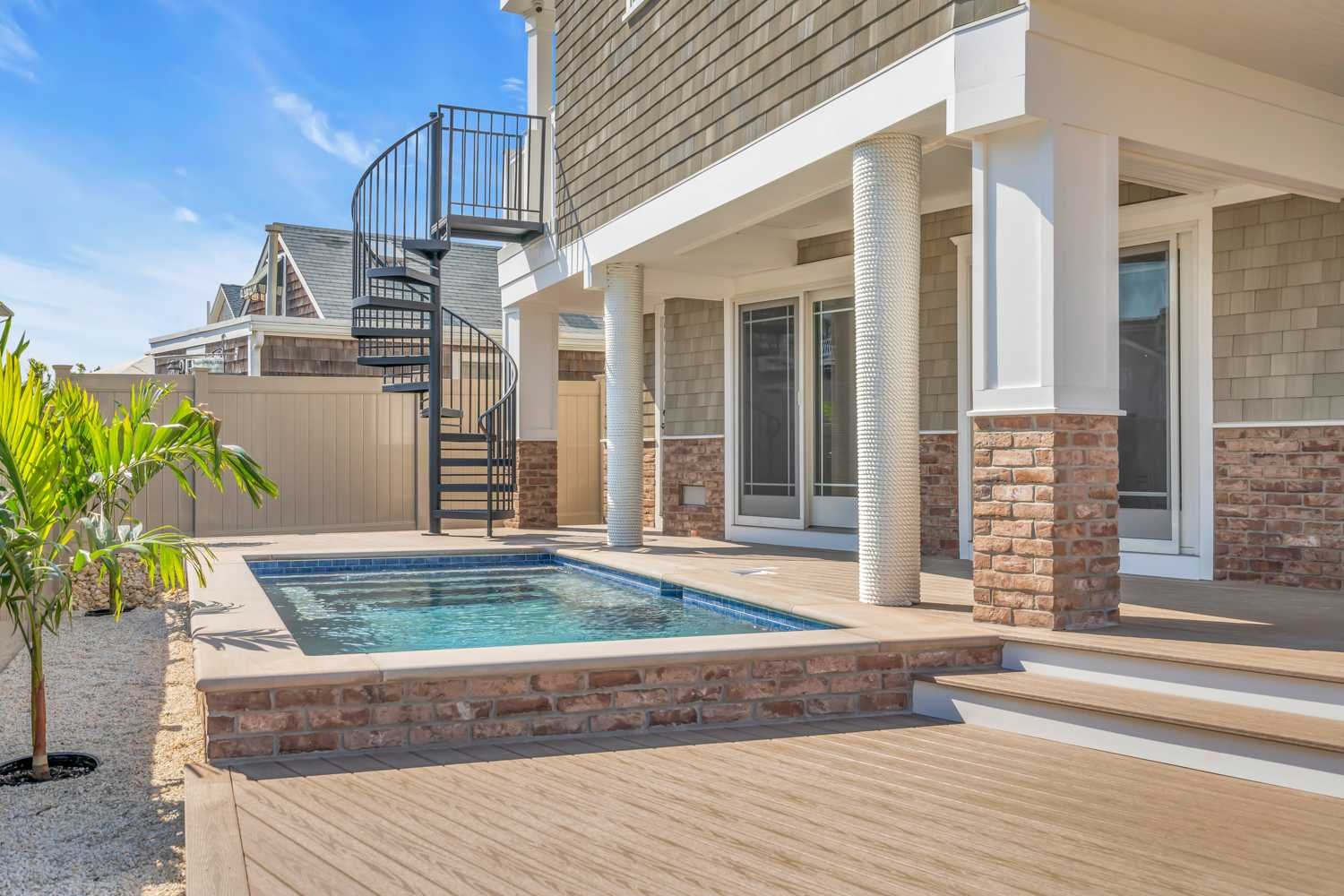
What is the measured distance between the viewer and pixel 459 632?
5223 mm

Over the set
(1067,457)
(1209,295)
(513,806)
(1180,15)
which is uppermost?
(1180,15)

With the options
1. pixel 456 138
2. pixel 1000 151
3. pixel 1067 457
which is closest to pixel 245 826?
pixel 1067 457

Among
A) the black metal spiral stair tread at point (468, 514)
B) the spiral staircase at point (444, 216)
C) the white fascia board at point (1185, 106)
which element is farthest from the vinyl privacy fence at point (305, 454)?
the white fascia board at point (1185, 106)

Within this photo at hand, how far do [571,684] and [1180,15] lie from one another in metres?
3.57

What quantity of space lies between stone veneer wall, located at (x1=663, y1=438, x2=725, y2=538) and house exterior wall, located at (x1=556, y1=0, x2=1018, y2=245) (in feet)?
7.26

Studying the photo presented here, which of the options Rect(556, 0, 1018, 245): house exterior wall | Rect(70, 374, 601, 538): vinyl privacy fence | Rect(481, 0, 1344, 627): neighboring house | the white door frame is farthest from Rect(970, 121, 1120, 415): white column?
Rect(70, 374, 601, 538): vinyl privacy fence

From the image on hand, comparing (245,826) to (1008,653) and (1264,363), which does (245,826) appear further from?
(1264,363)

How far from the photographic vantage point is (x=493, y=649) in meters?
3.76

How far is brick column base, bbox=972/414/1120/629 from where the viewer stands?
4211mm

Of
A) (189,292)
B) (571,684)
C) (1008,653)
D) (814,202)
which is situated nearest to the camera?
(571,684)

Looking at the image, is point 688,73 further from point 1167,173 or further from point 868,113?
point 1167,173

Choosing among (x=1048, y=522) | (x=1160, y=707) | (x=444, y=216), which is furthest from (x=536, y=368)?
(x=1160, y=707)

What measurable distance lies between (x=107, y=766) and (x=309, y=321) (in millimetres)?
10581

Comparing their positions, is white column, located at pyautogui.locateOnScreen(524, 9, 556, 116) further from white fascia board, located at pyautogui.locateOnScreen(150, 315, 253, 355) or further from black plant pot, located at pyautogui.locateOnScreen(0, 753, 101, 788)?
black plant pot, located at pyautogui.locateOnScreen(0, 753, 101, 788)
